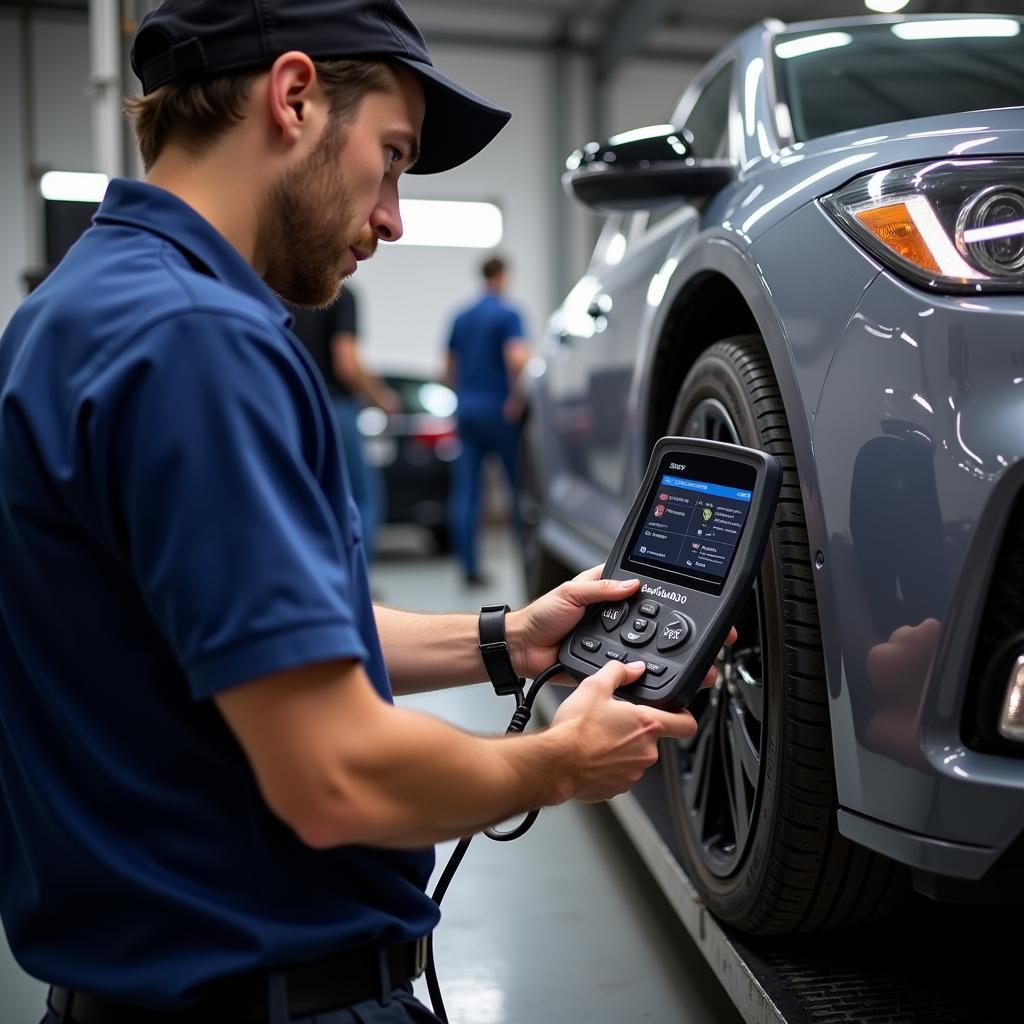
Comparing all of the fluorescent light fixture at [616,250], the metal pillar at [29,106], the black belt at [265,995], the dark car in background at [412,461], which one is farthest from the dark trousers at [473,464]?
the black belt at [265,995]

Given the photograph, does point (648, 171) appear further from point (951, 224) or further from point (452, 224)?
point (452, 224)

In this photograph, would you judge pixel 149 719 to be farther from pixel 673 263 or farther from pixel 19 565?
pixel 673 263

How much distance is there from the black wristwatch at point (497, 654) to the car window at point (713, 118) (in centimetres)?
103

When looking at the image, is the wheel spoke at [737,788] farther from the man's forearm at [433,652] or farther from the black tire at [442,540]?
the black tire at [442,540]

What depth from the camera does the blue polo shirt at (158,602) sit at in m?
0.70

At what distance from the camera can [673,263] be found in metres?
1.77

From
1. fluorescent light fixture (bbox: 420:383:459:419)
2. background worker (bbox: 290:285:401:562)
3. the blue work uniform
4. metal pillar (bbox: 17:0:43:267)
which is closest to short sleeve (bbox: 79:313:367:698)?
metal pillar (bbox: 17:0:43:267)

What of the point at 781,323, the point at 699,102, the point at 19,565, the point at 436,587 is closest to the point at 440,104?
the point at 781,323

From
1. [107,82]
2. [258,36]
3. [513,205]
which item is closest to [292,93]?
[258,36]

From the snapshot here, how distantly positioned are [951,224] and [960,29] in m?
1.26

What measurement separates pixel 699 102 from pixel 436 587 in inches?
134

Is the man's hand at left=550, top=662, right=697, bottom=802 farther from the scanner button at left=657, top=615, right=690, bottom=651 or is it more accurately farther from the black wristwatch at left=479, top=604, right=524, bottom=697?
the black wristwatch at left=479, top=604, right=524, bottom=697

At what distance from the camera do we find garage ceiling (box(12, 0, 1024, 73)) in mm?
8984

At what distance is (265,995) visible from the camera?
2.76 ft
